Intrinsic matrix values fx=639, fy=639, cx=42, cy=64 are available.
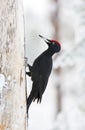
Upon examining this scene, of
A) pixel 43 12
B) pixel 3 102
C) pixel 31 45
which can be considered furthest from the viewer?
pixel 43 12

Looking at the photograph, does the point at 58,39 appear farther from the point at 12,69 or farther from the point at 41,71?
the point at 12,69

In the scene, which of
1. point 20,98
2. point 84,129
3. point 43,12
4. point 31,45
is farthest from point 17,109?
point 43,12

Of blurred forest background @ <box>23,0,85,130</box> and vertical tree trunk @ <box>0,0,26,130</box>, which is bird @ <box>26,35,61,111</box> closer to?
vertical tree trunk @ <box>0,0,26,130</box>

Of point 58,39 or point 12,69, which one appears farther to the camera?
point 58,39

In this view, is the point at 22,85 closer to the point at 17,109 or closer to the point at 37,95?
the point at 17,109

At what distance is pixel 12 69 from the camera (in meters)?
6.09

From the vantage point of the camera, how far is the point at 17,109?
6086 millimetres

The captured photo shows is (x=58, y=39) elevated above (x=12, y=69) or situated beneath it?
situated beneath

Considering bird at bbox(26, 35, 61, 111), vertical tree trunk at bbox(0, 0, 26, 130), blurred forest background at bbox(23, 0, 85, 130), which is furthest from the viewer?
blurred forest background at bbox(23, 0, 85, 130)

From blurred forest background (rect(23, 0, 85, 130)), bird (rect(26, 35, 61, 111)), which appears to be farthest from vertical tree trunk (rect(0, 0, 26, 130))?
blurred forest background (rect(23, 0, 85, 130))

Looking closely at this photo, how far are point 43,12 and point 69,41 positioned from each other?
3.58 metres

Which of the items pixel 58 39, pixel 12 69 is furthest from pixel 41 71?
pixel 58 39

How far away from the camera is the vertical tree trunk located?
6020 mm

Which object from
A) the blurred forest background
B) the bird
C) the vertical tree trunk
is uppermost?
the vertical tree trunk
